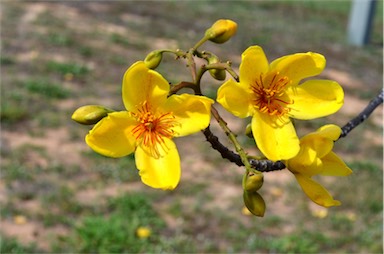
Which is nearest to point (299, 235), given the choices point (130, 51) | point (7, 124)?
point (7, 124)

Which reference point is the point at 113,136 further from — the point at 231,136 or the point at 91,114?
the point at 231,136

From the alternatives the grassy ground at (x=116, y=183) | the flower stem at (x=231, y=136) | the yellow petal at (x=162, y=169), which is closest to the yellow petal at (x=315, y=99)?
the flower stem at (x=231, y=136)

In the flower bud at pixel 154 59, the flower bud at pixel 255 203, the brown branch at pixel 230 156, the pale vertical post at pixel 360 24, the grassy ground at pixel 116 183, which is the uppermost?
the flower bud at pixel 154 59

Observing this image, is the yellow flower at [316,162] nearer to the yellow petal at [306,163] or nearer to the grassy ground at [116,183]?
the yellow petal at [306,163]

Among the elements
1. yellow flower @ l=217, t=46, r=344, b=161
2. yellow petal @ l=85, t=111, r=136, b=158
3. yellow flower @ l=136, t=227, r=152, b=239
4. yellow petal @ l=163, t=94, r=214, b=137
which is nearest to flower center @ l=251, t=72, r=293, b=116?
yellow flower @ l=217, t=46, r=344, b=161

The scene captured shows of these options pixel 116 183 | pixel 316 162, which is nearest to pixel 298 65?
pixel 316 162

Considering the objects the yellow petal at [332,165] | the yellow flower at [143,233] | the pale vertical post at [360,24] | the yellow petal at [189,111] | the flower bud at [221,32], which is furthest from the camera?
the pale vertical post at [360,24]

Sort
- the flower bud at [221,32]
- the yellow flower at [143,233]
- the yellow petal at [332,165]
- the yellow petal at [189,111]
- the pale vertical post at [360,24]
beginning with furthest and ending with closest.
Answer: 1. the pale vertical post at [360,24]
2. the yellow flower at [143,233]
3. the flower bud at [221,32]
4. the yellow petal at [332,165]
5. the yellow petal at [189,111]
